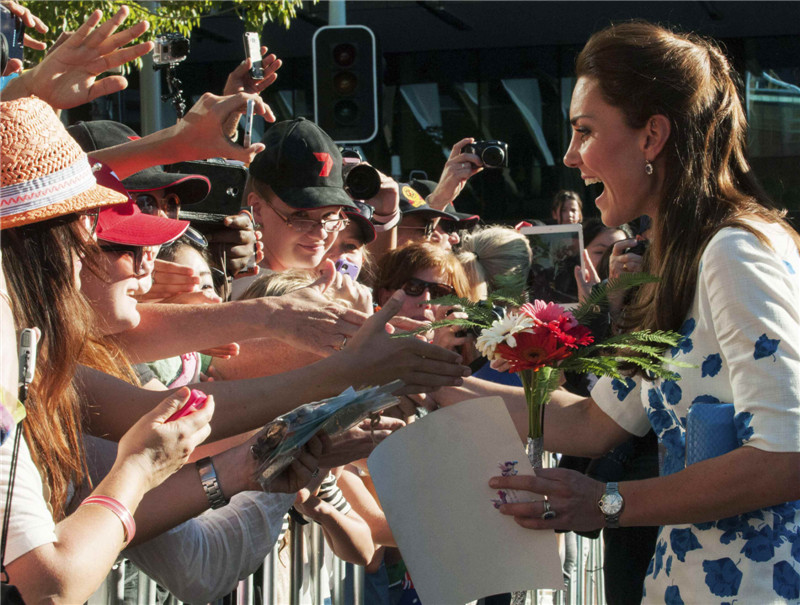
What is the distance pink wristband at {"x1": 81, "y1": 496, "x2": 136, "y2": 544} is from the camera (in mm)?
1915

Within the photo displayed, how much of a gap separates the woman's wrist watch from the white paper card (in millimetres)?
139

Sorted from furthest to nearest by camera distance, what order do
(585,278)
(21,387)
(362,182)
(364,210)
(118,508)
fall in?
(585,278) < (362,182) < (364,210) < (118,508) < (21,387)

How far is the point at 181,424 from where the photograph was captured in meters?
2.12

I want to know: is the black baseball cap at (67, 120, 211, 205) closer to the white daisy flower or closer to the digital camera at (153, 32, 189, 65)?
the digital camera at (153, 32, 189, 65)

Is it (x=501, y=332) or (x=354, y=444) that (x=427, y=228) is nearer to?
(x=354, y=444)

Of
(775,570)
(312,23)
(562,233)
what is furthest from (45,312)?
(312,23)

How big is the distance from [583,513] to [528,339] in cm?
43

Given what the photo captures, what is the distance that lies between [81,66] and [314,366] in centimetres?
115

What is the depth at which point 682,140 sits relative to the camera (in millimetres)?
2518

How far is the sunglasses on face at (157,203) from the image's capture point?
3.56 m

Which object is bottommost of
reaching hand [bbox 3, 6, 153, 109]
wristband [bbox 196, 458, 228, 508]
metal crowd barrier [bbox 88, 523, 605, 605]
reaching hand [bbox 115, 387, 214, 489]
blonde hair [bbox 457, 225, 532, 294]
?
metal crowd barrier [bbox 88, 523, 605, 605]

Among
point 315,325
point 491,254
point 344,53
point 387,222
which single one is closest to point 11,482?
point 315,325

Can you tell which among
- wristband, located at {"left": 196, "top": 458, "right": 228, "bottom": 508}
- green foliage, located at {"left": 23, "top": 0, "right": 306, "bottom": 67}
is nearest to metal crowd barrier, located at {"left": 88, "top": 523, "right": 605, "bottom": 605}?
wristband, located at {"left": 196, "top": 458, "right": 228, "bottom": 508}

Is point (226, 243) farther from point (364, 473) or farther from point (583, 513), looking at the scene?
point (583, 513)
